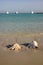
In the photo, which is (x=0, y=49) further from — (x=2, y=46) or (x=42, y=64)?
(x=42, y=64)

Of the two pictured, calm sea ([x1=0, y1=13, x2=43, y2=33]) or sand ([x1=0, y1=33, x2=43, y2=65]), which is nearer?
sand ([x1=0, y1=33, x2=43, y2=65])

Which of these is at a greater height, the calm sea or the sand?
the calm sea

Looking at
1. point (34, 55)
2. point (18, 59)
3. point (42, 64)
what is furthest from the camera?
point (34, 55)

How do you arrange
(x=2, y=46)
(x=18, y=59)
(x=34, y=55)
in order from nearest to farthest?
1. (x=18, y=59)
2. (x=34, y=55)
3. (x=2, y=46)

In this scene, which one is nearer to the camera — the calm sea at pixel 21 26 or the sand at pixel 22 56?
the sand at pixel 22 56

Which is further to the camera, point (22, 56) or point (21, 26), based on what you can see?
point (21, 26)

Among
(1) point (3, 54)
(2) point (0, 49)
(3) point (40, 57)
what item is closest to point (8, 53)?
(1) point (3, 54)

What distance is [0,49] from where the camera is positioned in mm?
8695

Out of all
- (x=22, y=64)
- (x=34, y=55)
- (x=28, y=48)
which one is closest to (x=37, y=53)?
(x=34, y=55)

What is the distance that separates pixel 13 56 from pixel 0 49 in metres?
1.27

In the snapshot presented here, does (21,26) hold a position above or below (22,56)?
above

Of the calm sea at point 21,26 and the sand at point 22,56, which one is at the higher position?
the calm sea at point 21,26

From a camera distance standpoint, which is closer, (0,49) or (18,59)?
(18,59)

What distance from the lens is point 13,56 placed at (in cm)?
760
